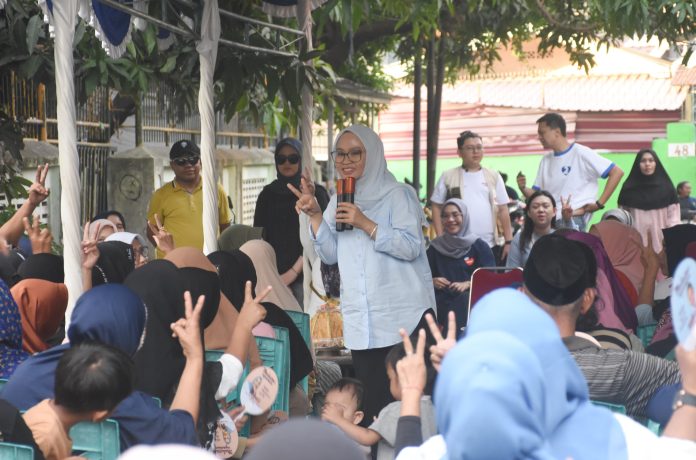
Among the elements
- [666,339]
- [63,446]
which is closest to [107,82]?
[666,339]

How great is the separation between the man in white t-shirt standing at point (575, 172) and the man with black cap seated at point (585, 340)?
4660 mm

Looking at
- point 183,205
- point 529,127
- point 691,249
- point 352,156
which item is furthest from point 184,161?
point 529,127

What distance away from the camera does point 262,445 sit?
2043 millimetres

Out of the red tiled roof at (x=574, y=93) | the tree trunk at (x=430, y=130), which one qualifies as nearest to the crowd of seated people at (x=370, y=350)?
the tree trunk at (x=430, y=130)

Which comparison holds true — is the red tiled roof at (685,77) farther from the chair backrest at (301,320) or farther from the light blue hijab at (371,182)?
the chair backrest at (301,320)

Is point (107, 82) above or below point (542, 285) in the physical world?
above

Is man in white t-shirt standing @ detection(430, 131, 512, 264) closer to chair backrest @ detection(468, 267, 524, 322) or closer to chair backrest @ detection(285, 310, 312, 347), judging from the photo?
chair backrest @ detection(468, 267, 524, 322)

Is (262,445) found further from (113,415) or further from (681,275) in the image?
(113,415)

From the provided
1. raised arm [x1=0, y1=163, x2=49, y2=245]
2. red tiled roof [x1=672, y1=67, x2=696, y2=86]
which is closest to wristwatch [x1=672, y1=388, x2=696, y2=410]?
raised arm [x1=0, y1=163, x2=49, y2=245]

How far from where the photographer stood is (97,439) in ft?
11.1

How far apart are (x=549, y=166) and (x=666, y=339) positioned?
13.4ft

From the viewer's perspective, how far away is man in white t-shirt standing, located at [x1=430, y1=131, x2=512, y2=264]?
9008mm

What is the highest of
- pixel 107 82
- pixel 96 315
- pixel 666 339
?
pixel 107 82

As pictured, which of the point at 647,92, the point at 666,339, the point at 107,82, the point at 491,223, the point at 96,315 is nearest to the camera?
the point at 96,315
